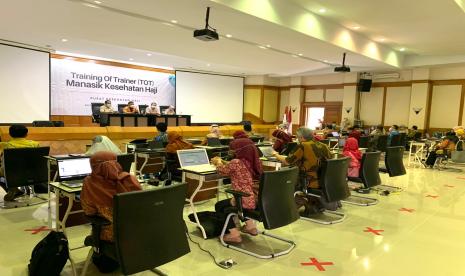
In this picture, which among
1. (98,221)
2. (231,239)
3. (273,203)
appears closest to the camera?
(98,221)

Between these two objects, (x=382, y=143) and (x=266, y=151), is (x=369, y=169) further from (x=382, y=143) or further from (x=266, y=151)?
(x=382, y=143)

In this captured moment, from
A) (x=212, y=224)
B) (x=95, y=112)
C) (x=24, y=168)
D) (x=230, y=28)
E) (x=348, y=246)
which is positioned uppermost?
(x=230, y=28)

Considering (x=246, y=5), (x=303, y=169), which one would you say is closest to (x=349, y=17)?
(x=246, y=5)

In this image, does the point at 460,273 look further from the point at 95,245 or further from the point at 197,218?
the point at 95,245

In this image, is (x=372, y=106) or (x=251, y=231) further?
(x=372, y=106)

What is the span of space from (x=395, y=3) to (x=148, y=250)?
22.2ft

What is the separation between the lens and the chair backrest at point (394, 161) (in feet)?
18.5

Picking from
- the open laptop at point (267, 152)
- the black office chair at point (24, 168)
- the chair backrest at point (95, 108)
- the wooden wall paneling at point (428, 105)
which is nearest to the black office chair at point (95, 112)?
the chair backrest at point (95, 108)

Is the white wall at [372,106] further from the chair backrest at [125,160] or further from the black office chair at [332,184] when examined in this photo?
the chair backrest at [125,160]

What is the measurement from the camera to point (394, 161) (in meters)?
5.80

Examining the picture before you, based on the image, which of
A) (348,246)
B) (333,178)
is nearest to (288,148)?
(333,178)

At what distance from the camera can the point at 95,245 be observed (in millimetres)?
2381

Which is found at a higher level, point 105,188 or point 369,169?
point 105,188

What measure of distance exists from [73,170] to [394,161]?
5086mm
